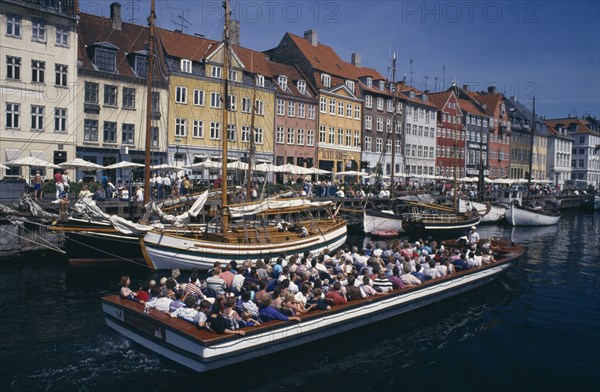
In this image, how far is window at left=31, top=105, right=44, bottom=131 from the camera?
121 ft

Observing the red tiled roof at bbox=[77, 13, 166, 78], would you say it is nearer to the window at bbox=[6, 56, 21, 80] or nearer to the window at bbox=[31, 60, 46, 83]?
the window at bbox=[31, 60, 46, 83]

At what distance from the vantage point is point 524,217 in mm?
47000

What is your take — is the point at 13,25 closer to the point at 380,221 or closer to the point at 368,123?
the point at 380,221

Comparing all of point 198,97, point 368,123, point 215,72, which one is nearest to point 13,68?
point 198,97

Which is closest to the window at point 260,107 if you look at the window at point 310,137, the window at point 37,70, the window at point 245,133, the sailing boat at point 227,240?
the window at point 245,133

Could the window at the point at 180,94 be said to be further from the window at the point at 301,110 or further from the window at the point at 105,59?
the window at the point at 301,110

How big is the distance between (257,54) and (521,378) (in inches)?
1784

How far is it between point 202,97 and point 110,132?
8923mm

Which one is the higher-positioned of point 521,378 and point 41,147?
point 41,147

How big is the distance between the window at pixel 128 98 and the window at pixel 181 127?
383 cm

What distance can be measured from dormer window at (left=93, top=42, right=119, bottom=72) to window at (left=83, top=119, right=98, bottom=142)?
4.23 m

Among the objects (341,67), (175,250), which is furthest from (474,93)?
(175,250)

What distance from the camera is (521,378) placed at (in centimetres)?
1218

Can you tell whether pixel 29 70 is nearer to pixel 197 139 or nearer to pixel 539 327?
pixel 197 139
